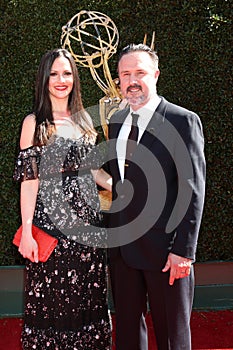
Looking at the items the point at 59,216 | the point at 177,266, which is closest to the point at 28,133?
the point at 59,216

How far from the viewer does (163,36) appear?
4242mm

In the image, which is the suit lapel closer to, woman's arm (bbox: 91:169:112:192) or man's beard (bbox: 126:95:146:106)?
man's beard (bbox: 126:95:146:106)

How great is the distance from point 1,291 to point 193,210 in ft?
8.18

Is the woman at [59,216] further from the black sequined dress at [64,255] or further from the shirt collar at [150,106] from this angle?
the shirt collar at [150,106]

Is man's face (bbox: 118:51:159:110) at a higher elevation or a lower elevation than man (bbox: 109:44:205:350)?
higher

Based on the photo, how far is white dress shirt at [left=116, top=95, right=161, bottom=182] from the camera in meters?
2.41

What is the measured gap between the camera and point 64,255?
261cm

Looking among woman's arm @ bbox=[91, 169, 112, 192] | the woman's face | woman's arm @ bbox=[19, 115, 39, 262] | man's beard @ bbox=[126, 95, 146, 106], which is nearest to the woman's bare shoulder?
woman's arm @ bbox=[19, 115, 39, 262]

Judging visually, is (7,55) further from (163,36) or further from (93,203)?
(93,203)

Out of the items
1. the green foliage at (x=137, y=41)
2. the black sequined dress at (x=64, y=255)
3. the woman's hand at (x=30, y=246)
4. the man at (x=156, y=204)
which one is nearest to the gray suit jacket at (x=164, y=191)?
the man at (x=156, y=204)

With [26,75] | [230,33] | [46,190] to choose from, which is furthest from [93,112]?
[46,190]

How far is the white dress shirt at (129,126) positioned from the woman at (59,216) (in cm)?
19

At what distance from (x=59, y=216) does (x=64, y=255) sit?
0.17m

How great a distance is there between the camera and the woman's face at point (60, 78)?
257 centimetres
